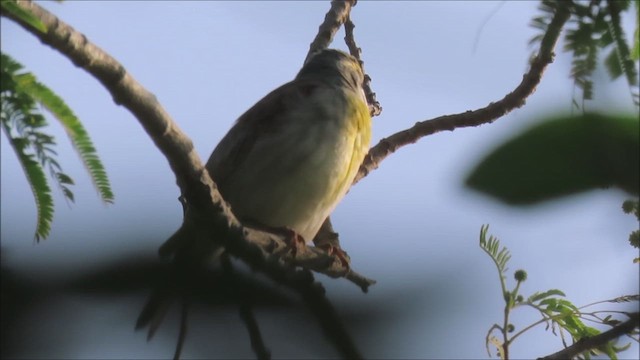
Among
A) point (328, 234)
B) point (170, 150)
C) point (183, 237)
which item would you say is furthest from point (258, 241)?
point (328, 234)

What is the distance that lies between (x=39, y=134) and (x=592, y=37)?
135 cm

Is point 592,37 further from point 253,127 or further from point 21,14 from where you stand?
point 253,127

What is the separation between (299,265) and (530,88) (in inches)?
71.1

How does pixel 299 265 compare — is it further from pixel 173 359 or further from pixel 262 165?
pixel 173 359

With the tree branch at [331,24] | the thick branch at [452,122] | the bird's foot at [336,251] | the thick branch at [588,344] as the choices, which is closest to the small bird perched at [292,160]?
the bird's foot at [336,251]

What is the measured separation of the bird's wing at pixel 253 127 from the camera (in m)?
4.55

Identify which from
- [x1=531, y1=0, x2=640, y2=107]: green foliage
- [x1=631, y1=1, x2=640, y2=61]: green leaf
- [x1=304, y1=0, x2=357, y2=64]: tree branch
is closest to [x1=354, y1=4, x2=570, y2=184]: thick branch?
[x1=304, y1=0, x2=357, y2=64]: tree branch

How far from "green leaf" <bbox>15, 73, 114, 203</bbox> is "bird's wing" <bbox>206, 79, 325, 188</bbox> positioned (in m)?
2.52

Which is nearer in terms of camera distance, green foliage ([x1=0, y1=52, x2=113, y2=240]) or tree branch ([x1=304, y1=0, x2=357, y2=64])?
green foliage ([x1=0, y1=52, x2=113, y2=240])

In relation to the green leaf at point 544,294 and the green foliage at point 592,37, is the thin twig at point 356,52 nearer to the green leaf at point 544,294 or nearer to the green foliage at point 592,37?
the green leaf at point 544,294

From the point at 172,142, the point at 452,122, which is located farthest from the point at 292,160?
the point at 172,142

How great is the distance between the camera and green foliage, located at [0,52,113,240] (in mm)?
1630

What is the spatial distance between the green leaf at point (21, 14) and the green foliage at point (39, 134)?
3.8 inches

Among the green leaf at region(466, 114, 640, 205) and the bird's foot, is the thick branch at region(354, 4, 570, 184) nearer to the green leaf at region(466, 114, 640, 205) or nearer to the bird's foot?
the bird's foot
